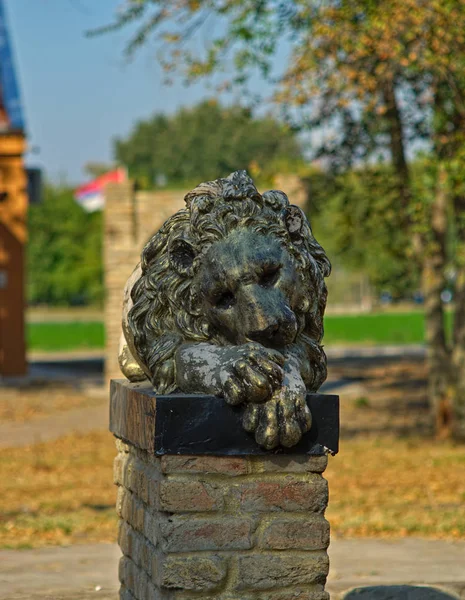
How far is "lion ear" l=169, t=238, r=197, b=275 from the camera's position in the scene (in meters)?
4.46

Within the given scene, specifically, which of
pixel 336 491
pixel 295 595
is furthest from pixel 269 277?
pixel 336 491

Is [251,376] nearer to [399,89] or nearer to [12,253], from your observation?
[399,89]

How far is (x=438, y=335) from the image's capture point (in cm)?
1398

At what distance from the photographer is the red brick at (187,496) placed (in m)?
4.07

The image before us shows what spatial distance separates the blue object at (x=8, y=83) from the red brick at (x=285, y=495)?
2070cm

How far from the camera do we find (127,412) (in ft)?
15.4

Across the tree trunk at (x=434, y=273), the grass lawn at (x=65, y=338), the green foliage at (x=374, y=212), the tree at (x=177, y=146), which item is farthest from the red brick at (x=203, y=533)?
the tree at (x=177, y=146)

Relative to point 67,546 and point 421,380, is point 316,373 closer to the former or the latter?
point 67,546

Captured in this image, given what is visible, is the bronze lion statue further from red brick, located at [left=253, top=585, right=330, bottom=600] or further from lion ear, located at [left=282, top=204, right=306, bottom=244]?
red brick, located at [left=253, top=585, right=330, bottom=600]

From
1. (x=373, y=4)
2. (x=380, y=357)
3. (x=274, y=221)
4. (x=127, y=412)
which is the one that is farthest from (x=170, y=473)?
(x=380, y=357)

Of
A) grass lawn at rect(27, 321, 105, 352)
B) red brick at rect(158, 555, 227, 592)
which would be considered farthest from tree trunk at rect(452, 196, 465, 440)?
grass lawn at rect(27, 321, 105, 352)

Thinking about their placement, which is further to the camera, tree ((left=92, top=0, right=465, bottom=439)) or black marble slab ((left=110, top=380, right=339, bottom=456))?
tree ((left=92, top=0, right=465, bottom=439))

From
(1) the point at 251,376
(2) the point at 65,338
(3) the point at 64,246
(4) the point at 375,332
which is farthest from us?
(3) the point at 64,246

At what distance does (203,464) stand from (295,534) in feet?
1.52
